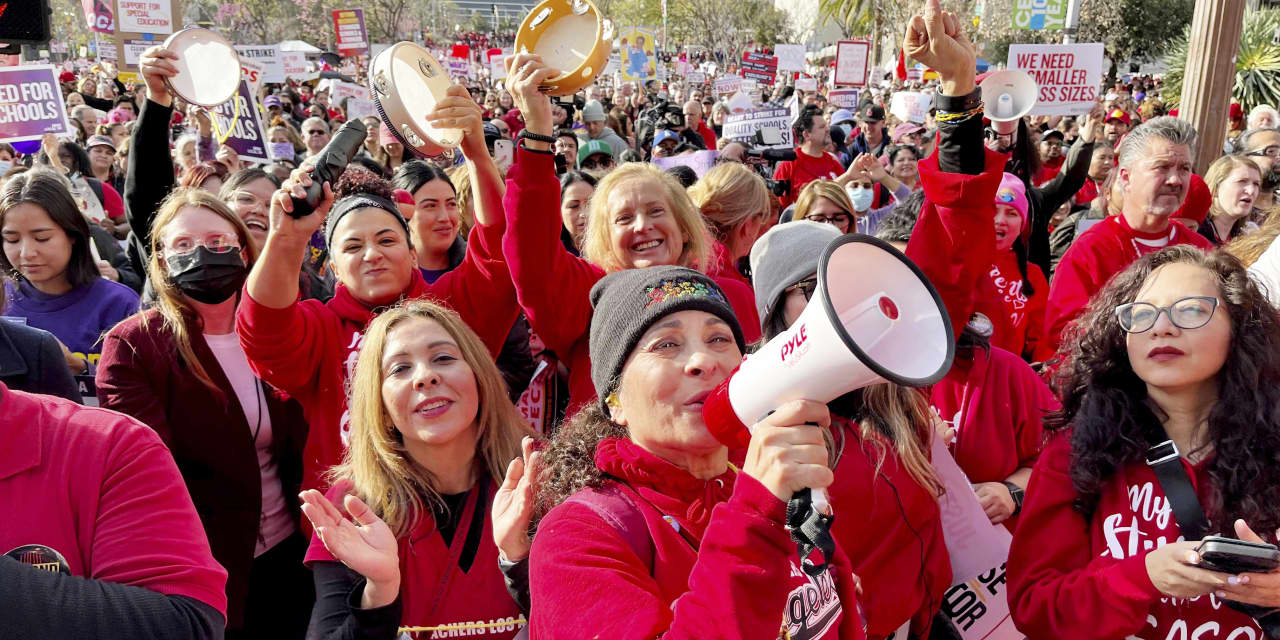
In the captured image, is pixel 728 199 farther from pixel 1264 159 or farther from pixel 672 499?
pixel 1264 159

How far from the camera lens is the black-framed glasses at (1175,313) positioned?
2141mm

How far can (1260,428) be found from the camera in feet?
6.81

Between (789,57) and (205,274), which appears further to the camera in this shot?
(789,57)

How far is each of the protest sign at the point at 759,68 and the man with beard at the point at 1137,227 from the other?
45.9ft

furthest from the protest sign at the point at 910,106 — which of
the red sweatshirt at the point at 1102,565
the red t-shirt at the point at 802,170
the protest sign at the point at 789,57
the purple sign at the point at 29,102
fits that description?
the red sweatshirt at the point at 1102,565

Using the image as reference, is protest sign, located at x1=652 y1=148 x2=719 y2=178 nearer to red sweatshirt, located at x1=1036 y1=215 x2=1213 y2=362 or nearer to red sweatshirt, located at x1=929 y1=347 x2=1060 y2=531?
red sweatshirt, located at x1=1036 y1=215 x2=1213 y2=362

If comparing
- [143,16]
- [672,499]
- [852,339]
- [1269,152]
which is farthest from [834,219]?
[143,16]

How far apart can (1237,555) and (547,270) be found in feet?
6.18

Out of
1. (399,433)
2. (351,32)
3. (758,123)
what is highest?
(351,32)

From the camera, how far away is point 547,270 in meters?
2.84

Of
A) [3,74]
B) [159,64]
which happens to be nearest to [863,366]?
[159,64]

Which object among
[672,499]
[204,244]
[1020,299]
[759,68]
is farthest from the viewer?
[759,68]

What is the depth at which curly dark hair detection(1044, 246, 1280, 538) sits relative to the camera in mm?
2031

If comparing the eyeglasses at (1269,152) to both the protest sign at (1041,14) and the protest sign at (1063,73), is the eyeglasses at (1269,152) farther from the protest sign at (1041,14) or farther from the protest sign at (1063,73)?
the protest sign at (1041,14)
